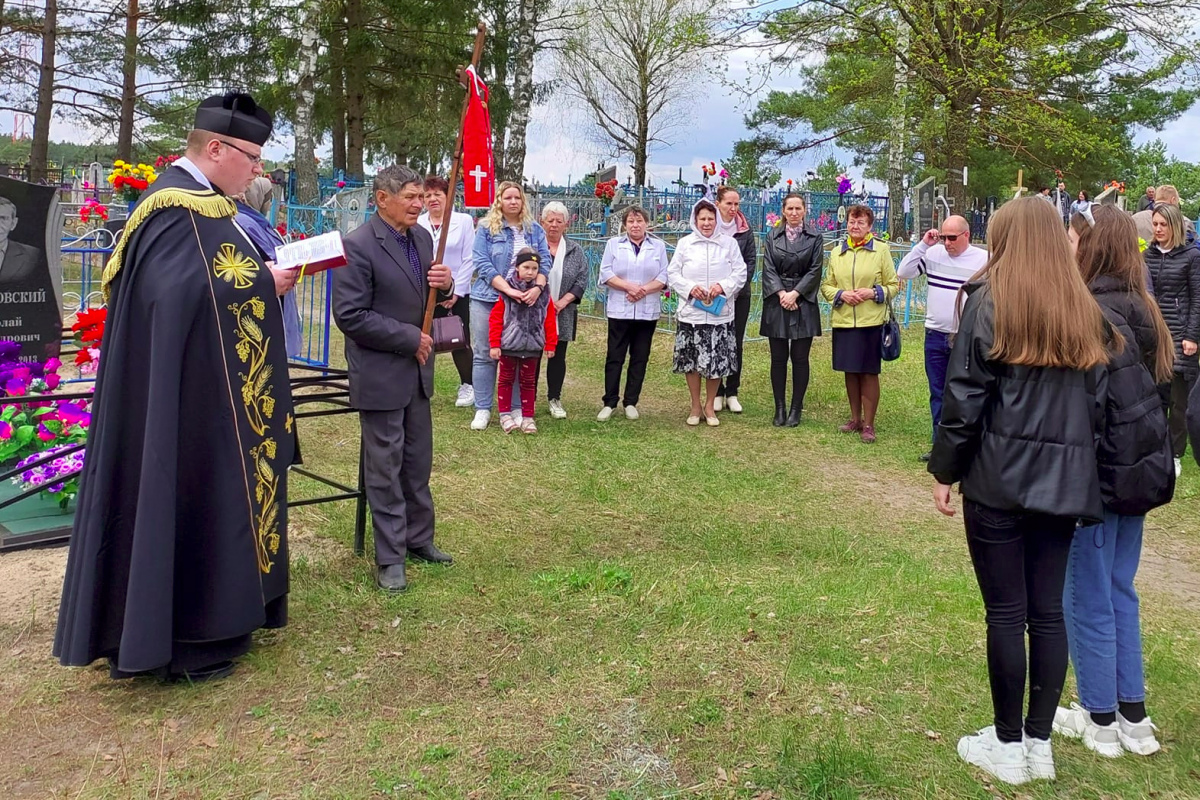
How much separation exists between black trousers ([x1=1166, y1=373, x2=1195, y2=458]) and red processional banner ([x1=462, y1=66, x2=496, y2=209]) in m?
5.04

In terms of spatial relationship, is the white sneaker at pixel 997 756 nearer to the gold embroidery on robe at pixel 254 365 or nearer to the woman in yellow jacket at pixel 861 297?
the gold embroidery on robe at pixel 254 365

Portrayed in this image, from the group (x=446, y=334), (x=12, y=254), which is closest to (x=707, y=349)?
(x=446, y=334)

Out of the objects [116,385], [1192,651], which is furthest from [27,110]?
[1192,651]

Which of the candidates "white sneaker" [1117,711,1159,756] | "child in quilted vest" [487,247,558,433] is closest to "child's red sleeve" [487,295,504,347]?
"child in quilted vest" [487,247,558,433]

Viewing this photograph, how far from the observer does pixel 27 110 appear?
22391mm

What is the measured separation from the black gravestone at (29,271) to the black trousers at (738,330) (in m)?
4.97

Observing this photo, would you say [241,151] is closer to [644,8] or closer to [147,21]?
[147,21]

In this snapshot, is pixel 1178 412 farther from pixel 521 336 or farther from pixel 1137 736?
pixel 521 336

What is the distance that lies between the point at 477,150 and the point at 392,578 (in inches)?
82.6

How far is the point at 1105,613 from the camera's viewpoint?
3.17 meters

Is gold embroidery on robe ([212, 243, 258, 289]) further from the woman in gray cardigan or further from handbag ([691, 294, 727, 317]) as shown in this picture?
handbag ([691, 294, 727, 317])

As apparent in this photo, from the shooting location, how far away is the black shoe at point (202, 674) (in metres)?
3.57

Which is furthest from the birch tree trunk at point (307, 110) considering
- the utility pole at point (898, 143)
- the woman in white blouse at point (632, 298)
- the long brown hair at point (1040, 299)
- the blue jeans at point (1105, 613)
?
the blue jeans at point (1105, 613)

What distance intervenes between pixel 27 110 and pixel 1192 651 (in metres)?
24.8
